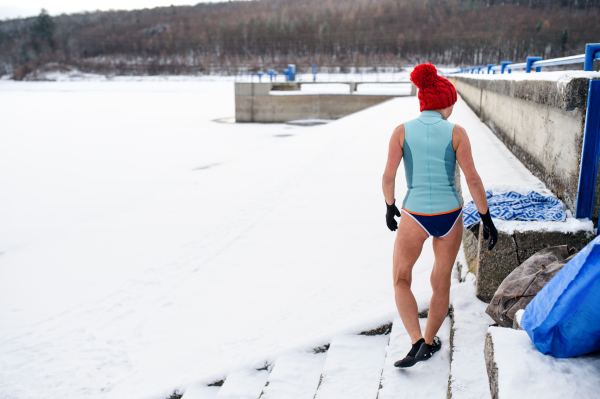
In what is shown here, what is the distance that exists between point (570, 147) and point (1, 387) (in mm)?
4870

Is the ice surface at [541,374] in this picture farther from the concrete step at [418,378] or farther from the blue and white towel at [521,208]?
the blue and white towel at [521,208]

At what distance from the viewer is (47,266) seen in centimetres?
662

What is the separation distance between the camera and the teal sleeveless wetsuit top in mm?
2412

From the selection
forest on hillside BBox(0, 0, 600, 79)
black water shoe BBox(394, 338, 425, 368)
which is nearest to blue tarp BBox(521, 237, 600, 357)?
black water shoe BBox(394, 338, 425, 368)

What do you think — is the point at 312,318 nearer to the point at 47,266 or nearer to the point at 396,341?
the point at 396,341

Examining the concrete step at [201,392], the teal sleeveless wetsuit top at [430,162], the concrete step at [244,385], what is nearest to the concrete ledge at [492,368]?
the teal sleeveless wetsuit top at [430,162]

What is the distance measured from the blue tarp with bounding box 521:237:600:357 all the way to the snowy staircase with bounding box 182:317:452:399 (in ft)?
3.12

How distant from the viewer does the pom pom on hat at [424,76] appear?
2.39m

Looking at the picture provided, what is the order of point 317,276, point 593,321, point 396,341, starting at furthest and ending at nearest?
point 317,276 → point 396,341 → point 593,321

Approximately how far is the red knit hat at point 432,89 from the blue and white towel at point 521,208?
1.01 metres

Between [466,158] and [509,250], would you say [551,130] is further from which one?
[466,158]

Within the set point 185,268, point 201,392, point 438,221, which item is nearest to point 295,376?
point 201,392

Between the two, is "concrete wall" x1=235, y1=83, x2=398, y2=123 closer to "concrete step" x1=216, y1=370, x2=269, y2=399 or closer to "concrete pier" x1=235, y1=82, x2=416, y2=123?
"concrete pier" x1=235, y1=82, x2=416, y2=123

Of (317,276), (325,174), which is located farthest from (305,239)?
(325,174)
